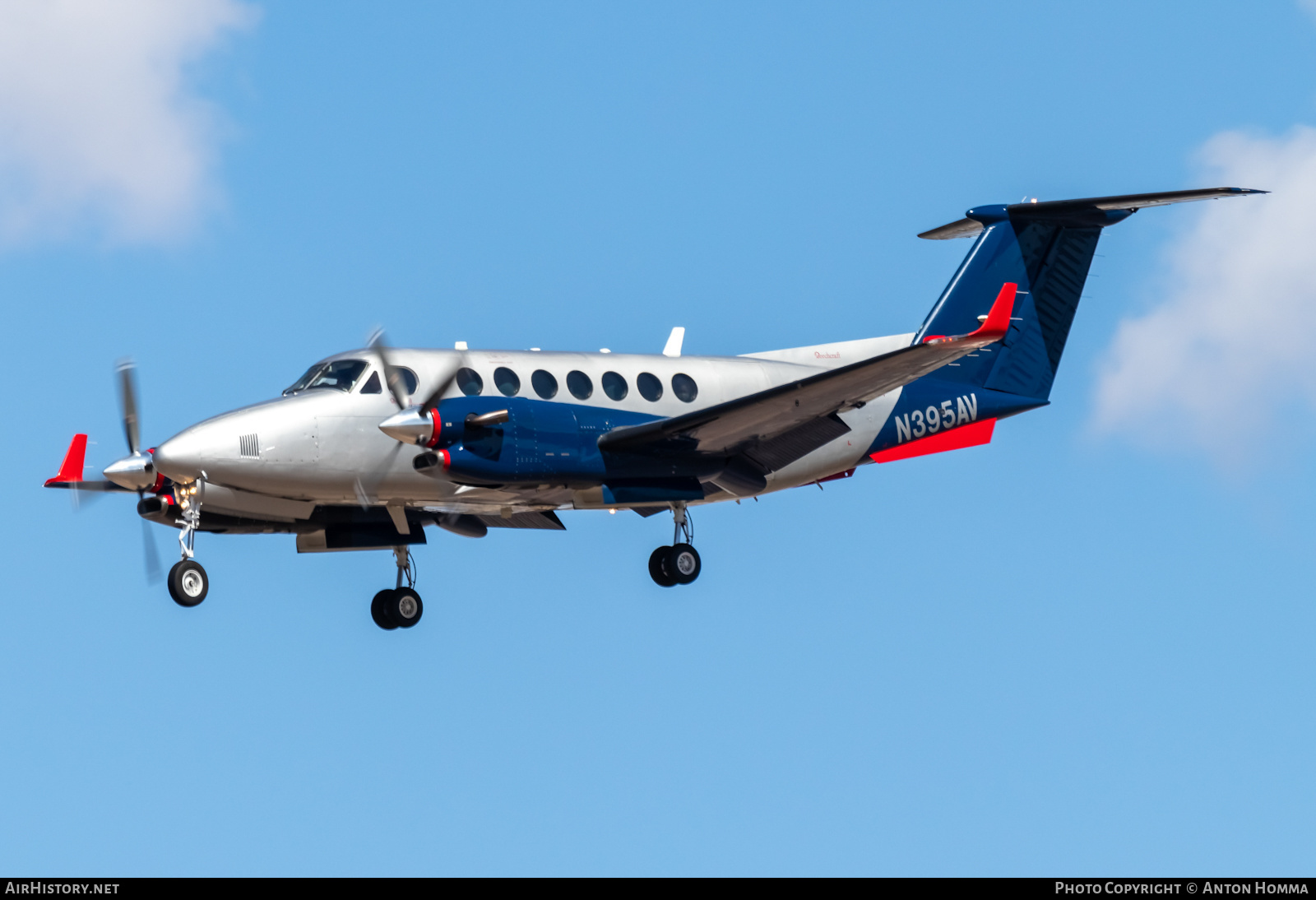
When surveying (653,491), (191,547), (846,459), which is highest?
(846,459)

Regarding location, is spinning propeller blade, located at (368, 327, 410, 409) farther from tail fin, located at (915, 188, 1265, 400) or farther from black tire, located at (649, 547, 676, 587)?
tail fin, located at (915, 188, 1265, 400)

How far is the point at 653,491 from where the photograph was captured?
20.9 m

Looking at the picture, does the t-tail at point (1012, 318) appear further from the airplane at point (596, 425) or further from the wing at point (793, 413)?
the wing at point (793, 413)

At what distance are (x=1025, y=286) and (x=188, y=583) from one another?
12.2 m

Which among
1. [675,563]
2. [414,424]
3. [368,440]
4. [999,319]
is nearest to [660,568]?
[675,563]

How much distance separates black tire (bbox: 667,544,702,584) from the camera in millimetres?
21703

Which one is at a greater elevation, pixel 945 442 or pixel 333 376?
pixel 945 442

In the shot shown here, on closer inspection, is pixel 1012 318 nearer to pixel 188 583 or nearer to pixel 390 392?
pixel 390 392

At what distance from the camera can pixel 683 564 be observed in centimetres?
2172

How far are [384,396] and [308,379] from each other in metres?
1.02

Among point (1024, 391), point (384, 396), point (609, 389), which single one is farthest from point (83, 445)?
point (1024, 391)

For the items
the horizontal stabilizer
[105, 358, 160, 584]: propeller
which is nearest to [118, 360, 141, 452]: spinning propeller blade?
[105, 358, 160, 584]: propeller

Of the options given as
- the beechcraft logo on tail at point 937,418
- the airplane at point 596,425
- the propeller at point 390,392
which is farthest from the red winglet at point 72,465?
the beechcraft logo on tail at point 937,418

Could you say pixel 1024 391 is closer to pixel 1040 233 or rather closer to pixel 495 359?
pixel 1040 233
